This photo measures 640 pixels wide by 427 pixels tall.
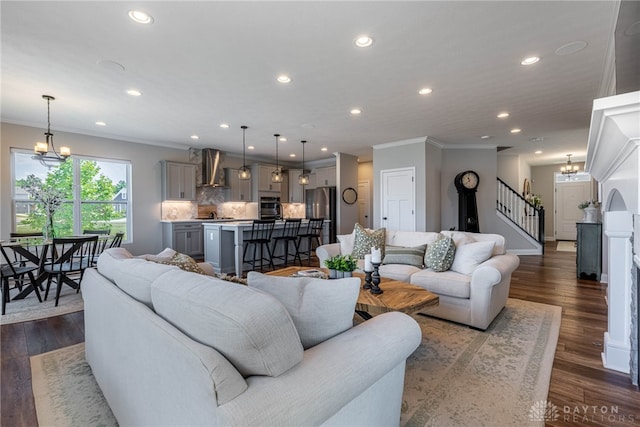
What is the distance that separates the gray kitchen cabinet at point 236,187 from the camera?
780 cm

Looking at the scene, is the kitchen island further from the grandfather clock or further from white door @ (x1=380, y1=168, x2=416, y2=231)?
the grandfather clock

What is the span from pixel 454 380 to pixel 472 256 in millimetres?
1499

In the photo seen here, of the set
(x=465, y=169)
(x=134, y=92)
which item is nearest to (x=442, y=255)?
(x=134, y=92)

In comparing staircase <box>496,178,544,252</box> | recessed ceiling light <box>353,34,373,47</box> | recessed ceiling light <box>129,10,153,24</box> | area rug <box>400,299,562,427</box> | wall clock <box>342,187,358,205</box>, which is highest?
recessed ceiling light <box>353,34,373,47</box>

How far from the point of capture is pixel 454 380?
6.76ft

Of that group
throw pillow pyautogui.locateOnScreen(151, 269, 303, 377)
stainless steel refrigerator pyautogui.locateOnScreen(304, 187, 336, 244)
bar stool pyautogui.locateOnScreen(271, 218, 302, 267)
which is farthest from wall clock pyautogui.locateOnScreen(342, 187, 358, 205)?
throw pillow pyautogui.locateOnScreen(151, 269, 303, 377)

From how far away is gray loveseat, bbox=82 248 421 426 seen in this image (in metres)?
0.85

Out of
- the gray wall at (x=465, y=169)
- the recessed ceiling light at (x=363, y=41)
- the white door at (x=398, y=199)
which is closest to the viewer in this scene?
the recessed ceiling light at (x=363, y=41)

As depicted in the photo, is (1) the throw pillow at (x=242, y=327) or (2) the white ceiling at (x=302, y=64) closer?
(1) the throw pillow at (x=242, y=327)

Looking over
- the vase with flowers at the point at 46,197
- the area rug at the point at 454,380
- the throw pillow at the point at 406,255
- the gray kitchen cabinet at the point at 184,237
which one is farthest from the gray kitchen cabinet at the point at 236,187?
the area rug at the point at 454,380

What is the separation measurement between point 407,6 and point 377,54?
68 cm

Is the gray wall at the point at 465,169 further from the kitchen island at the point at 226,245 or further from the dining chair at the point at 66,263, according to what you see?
the dining chair at the point at 66,263

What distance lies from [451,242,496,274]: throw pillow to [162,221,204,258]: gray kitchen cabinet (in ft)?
18.2

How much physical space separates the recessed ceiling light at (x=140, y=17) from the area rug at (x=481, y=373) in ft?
10.5
